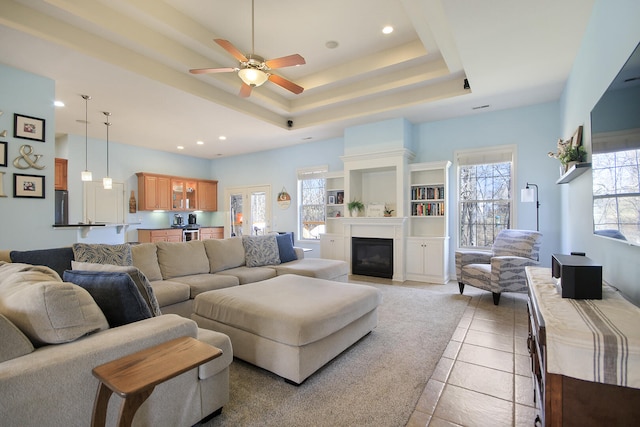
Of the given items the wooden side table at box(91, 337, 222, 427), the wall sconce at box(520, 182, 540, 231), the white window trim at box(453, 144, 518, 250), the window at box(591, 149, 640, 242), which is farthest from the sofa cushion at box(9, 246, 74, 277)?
the wall sconce at box(520, 182, 540, 231)

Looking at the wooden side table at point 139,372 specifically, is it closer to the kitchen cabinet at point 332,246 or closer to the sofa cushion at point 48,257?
the sofa cushion at point 48,257

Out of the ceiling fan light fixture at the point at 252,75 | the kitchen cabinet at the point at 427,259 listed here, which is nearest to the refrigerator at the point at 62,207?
the ceiling fan light fixture at the point at 252,75

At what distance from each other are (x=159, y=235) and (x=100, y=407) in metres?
6.77

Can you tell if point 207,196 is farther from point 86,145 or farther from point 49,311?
point 49,311

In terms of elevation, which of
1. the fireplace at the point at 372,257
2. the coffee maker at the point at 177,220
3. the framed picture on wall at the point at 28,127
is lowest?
the fireplace at the point at 372,257

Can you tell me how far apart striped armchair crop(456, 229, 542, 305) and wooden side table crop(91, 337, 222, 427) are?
3.69m

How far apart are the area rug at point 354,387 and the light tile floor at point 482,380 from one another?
0.10 metres

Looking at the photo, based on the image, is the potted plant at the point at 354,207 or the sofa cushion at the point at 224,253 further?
the potted plant at the point at 354,207

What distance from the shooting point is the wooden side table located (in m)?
1.03

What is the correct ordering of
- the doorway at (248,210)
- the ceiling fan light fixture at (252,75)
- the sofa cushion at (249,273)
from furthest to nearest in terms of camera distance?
the doorway at (248,210) < the sofa cushion at (249,273) < the ceiling fan light fixture at (252,75)

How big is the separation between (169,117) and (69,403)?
16.0 feet

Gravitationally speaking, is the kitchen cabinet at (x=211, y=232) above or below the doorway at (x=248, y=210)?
below

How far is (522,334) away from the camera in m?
2.89

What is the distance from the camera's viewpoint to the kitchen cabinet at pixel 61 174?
5.98m
